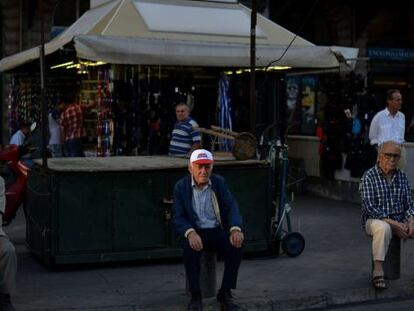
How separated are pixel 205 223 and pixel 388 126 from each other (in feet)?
15.5

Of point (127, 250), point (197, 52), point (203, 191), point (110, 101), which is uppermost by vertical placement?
point (197, 52)

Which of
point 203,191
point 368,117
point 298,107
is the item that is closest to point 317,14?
point 298,107

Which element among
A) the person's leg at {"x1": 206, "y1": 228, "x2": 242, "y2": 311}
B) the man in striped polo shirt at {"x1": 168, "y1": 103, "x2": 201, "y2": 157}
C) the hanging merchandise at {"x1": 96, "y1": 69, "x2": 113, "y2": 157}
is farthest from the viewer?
the hanging merchandise at {"x1": 96, "y1": 69, "x2": 113, "y2": 157}

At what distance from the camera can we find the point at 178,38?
11.5 meters

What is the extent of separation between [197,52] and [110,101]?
1615 mm

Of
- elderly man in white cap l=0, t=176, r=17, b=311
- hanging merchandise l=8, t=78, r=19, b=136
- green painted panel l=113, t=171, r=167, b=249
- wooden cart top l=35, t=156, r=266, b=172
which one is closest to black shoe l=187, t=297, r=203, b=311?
elderly man in white cap l=0, t=176, r=17, b=311

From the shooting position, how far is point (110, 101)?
11.6 meters

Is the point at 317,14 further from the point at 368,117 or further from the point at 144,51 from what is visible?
the point at 144,51

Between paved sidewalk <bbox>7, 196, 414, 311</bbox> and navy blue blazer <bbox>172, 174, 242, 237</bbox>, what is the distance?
2.39ft

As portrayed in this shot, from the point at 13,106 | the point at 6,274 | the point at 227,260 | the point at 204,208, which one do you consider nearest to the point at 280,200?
the point at 204,208

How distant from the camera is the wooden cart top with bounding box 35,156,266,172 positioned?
7.57 meters

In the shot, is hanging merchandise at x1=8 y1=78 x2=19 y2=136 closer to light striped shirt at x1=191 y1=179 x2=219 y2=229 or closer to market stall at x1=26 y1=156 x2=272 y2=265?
market stall at x1=26 y1=156 x2=272 y2=265

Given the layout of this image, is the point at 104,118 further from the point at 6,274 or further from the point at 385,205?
the point at 6,274

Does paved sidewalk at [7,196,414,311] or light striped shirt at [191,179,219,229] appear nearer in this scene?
light striped shirt at [191,179,219,229]
